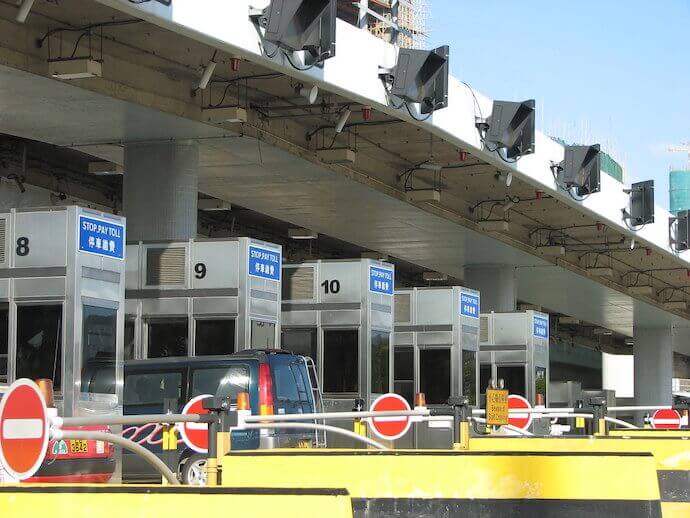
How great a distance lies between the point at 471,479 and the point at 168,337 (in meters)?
13.3

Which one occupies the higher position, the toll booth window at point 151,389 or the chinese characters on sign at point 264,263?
the chinese characters on sign at point 264,263

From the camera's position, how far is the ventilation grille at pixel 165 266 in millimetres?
21734

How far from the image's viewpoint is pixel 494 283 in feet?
130

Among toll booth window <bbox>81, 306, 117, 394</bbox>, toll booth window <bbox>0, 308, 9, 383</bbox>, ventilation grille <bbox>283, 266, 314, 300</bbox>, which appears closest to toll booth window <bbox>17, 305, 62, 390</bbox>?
toll booth window <bbox>0, 308, 9, 383</bbox>

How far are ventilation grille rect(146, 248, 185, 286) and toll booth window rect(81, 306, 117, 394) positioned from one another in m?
4.43

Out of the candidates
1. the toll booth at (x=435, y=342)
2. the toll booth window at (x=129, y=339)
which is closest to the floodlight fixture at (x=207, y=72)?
the toll booth window at (x=129, y=339)

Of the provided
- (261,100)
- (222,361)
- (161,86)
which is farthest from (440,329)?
(222,361)

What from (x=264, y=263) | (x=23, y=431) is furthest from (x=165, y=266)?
(x=23, y=431)

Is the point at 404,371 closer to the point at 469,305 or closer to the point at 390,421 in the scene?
the point at 469,305

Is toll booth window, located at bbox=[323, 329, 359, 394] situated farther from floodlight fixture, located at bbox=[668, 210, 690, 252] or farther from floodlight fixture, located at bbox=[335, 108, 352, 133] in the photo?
floodlight fixture, located at bbox=[668, 210, 690, 252]

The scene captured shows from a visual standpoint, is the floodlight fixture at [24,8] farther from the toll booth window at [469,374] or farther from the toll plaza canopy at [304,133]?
the toll booth window at [469,374]

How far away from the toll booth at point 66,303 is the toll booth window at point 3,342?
12 mm

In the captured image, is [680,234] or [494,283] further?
[494,283]

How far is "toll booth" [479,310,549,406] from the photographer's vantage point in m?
34.2
